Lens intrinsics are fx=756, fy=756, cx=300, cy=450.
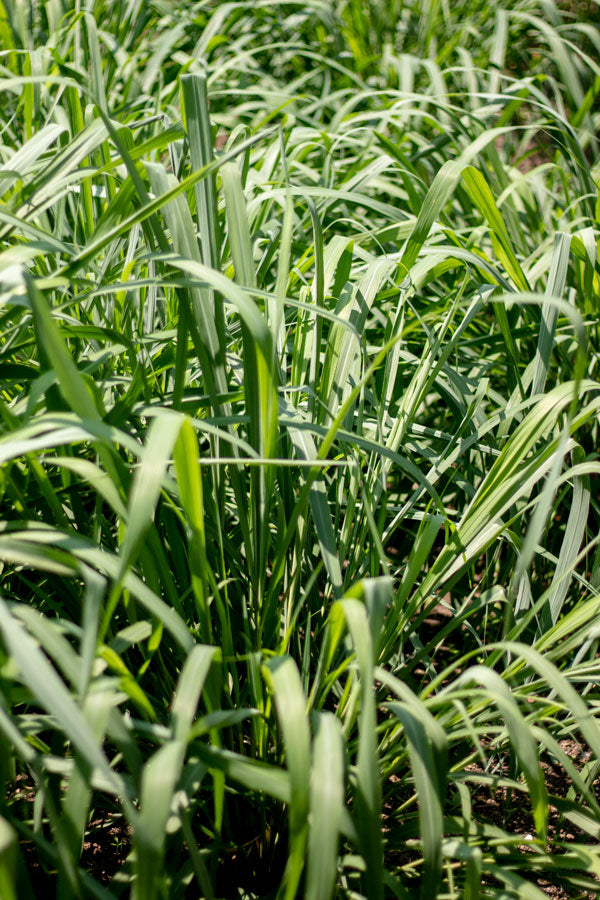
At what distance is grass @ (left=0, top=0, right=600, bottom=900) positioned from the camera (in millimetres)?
487

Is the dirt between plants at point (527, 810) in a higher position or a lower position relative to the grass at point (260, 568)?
lower

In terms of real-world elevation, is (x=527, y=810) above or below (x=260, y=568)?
below

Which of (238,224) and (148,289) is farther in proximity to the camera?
(148,289)

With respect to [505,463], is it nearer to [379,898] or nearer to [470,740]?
[470,740]

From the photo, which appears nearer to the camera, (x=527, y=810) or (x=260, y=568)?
(x=260, y=568)

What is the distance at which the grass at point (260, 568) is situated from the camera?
1.60 feet

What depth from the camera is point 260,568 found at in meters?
0.67

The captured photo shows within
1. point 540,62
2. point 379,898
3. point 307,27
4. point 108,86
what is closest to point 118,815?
point 379,898

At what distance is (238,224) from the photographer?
68cm

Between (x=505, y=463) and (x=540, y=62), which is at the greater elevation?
(x=540, y=62)

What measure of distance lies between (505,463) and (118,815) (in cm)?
49

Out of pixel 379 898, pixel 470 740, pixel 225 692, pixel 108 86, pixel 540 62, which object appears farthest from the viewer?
pixel 540 62

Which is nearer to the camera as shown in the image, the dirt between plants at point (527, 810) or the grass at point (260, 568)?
the grass at point (260, 568)

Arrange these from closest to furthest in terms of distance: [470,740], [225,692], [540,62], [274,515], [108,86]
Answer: [225,692] < [470,740] < [274,515] < [108,86] < [540,62]
